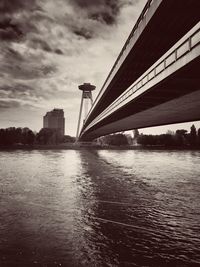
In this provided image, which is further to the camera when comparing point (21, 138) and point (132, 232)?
point (21, 138)

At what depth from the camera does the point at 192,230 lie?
820 cm

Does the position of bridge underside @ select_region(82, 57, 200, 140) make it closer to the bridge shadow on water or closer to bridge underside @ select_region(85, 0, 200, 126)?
bridge underside @ select_region(85, 0, 200, 126)

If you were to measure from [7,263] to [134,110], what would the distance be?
71.0ft

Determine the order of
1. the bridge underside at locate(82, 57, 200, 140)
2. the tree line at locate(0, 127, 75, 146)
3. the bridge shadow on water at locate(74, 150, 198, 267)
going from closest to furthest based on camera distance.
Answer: the bridge shadow on water at locate(74, 150, 198, 267) → the bridge underside at locate(82, 57, 200, 140) → the tree line at locate(0, 127, 75, 146)

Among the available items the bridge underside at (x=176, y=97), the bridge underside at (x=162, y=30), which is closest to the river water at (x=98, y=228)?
the bridge underside at (x=176, y=97)

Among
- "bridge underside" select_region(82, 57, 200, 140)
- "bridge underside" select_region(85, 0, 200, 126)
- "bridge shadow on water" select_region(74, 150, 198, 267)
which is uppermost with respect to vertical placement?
"bridge underside" select_region(85, 0, 200, 126)

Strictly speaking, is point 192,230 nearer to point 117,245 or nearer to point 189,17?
point 117,245

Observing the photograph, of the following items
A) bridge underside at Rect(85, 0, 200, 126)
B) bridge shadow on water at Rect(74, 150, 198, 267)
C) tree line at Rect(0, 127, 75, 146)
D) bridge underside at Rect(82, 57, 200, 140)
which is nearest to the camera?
bridge shadow on water at Rect(74, 150, 198, 267)

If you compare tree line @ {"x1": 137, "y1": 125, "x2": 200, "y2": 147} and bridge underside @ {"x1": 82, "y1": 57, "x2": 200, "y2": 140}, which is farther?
tree line @ {"x1": 137, "y1": 125, "x2": 200, "y2": 147}

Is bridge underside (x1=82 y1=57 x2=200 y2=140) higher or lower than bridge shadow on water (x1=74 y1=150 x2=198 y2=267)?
higher

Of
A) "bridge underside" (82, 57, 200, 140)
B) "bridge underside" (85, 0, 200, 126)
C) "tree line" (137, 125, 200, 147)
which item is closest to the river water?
"bridge underside" (82, 57, 200, 140)

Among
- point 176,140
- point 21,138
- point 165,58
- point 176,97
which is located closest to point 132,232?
point 165,58

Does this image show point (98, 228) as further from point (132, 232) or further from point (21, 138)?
point (21, 138)

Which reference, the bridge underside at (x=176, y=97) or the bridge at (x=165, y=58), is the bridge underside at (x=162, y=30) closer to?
the bridge at (x=165, y=58)
